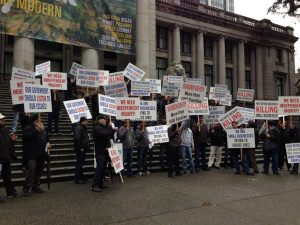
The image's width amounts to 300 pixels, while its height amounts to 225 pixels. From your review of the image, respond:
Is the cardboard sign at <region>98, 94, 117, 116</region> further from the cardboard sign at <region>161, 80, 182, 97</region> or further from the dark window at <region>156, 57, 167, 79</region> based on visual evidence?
the dark window at <region>156, 57, 167, 79</region>

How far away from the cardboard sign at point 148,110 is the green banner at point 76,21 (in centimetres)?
1257

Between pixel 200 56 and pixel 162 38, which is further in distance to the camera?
pixel 200 56

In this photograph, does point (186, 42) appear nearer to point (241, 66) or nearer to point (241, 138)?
point (241, 66)

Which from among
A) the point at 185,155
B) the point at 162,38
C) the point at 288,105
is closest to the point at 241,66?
the point at 162,38

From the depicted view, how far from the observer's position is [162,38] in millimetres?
36844

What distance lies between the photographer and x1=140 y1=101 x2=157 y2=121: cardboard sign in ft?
39.5

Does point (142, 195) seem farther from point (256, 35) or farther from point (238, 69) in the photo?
point (256, 35)

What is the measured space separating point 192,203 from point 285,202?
2.23m

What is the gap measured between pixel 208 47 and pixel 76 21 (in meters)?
20.6

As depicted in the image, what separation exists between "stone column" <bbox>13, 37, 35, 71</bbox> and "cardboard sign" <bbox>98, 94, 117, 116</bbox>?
43.8 feet

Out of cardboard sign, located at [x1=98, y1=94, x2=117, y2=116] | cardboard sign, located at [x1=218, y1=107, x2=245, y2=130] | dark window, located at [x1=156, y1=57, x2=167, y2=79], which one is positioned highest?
dark window, located at [x1=156, y1=57, x2=167, y2=79]

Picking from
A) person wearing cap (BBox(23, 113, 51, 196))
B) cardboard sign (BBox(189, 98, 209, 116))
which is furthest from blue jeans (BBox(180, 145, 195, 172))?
person wearing cap (BBox(23, 113, 51, 196))

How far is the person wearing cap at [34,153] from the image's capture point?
27.3 ft

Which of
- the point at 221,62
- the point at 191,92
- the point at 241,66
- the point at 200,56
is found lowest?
the point at 191,92
